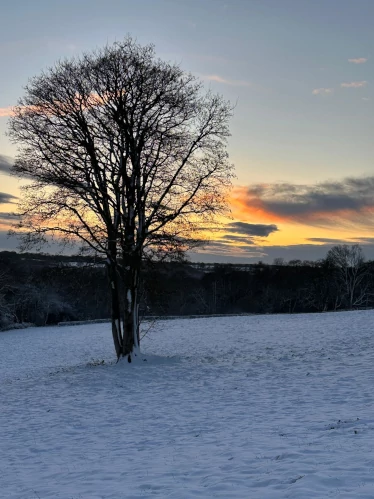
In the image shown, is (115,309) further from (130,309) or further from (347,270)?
(347,270)

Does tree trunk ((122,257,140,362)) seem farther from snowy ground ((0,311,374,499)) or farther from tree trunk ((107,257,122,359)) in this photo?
snowy ground ((0,311,374,499))

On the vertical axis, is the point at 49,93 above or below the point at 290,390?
above

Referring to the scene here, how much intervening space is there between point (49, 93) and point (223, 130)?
7425 millimetres

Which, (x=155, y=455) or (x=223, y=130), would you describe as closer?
(x=155, y=455)

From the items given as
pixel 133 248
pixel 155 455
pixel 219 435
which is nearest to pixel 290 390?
pixel 219 435

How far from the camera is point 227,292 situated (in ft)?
320

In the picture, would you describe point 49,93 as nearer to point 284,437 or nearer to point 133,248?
point 133,248

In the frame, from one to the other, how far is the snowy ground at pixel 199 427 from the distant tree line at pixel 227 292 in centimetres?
2303

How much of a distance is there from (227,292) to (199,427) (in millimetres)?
88059

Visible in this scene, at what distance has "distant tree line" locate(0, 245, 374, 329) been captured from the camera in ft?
209

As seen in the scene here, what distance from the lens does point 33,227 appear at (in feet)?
61.8

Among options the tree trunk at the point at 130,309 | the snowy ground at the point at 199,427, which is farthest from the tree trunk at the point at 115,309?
the snowy ground at the point at 199,427

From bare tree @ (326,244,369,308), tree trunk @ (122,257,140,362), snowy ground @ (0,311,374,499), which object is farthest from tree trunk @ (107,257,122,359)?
bare tree @ (326,244,369,308)

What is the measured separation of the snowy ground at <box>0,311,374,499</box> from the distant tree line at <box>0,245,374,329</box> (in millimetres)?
23025
